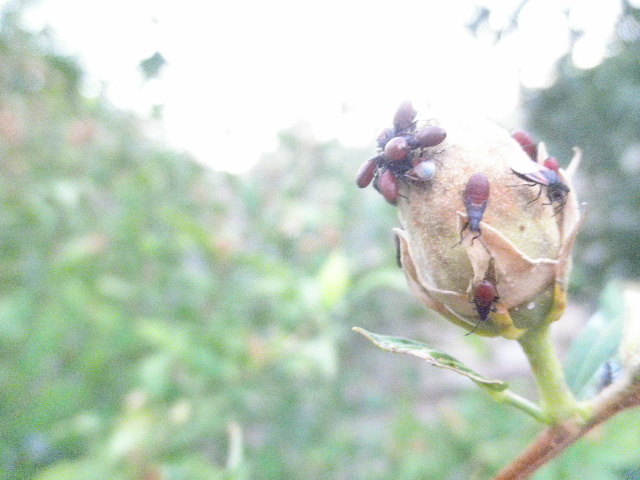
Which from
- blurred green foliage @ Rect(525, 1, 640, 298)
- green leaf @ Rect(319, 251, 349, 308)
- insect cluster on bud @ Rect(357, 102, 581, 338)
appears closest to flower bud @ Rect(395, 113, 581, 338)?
insect cluster on bud @ Rect(357, 102, 581, 338)

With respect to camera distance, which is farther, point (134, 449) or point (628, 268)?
point (628, 268)

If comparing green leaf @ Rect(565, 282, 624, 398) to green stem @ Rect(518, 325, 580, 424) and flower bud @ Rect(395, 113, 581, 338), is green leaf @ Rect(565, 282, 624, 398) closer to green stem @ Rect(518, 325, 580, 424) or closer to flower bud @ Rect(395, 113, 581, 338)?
green stem @ Rect(518, 325, 580, 424)

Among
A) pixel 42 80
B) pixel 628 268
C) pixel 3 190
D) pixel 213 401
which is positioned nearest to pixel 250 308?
pixel 213 401

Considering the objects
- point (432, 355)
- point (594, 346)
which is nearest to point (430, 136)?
point (432, 355)

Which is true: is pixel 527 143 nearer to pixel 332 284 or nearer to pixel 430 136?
pixel 430 136

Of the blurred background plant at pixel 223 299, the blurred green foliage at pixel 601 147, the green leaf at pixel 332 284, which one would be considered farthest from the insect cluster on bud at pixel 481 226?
the blurred green foliage at pixel 601 147

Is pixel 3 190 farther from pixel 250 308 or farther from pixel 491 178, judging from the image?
pixel 491 178
